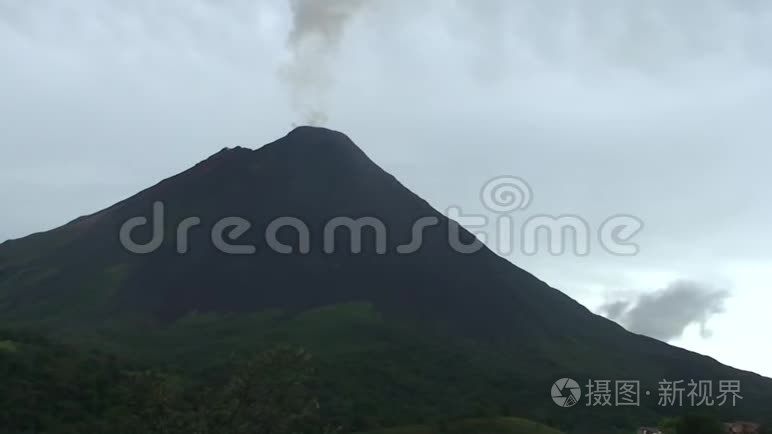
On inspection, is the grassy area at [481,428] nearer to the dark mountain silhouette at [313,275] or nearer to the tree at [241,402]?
the dark mountain silhouette at [313,275]

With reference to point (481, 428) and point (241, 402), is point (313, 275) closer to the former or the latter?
point (481, 428)

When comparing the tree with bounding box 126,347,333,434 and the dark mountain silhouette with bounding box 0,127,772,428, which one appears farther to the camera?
the dark mountain silhouette with bounding box 0,127,772,428

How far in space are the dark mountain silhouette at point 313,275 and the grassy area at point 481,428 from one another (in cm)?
3981

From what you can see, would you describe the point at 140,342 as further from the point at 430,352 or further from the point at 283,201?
the point at 283,201

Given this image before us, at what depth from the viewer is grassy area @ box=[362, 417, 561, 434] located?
235 feet

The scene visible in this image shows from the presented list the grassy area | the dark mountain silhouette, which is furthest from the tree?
the dark mountain silhouette

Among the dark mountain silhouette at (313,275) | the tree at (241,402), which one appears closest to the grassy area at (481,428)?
the dark mountain silhouette at (313,275)

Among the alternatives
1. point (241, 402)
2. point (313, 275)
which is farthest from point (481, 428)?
point (313, 275)

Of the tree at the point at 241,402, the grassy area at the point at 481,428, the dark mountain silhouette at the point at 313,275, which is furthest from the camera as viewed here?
the dark mountain silhouette at the point at 313,275

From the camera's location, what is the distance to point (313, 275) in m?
137

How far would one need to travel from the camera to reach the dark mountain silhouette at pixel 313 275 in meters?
126

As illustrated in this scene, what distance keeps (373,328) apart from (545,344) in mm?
22571

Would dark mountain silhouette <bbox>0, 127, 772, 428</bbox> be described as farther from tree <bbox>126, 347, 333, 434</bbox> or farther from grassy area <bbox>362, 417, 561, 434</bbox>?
tree <bbox>126, 347, 333, 434</bbox>

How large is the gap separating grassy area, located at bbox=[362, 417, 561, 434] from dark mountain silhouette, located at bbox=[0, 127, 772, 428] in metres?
39.8
